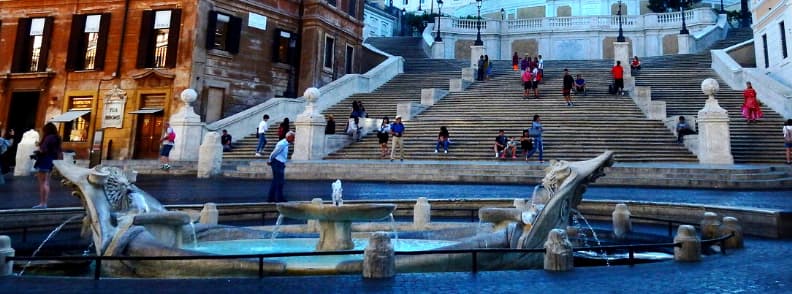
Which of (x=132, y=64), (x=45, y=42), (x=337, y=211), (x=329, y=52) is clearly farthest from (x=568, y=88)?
(x=45, y=42)

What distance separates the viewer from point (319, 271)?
5160 millimetres

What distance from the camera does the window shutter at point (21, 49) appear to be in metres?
27.7

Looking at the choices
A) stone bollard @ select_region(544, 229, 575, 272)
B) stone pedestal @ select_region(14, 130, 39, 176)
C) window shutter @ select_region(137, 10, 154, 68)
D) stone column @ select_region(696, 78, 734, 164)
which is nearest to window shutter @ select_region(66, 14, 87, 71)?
window shutter @ select_region(137, 10, 154, 68)

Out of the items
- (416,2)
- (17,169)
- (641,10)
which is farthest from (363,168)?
(416,2)

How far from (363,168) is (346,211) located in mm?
10342

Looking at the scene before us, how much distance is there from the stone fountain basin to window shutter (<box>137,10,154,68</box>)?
23.4 meters

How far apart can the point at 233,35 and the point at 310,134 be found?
34.6ft

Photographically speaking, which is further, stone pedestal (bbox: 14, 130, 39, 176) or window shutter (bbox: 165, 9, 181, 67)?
window shutter (bbox: 165, 9, 181, 67)

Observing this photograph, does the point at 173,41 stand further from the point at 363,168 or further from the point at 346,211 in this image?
the point at 346,211

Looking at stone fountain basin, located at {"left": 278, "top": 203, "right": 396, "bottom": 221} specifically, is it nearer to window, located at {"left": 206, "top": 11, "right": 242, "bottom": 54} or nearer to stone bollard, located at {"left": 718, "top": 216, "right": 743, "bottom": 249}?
stone bollard, located at {"left": 718, "top": 216, "right": 743, "bottom": 249}

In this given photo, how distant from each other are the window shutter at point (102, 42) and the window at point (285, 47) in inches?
327

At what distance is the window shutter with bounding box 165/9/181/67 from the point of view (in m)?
25.8

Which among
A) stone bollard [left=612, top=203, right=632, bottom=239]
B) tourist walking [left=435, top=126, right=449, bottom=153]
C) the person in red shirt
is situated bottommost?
stone bollard [left=612, top=203, right=632, bottom=239]

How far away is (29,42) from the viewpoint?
27.8 meters
